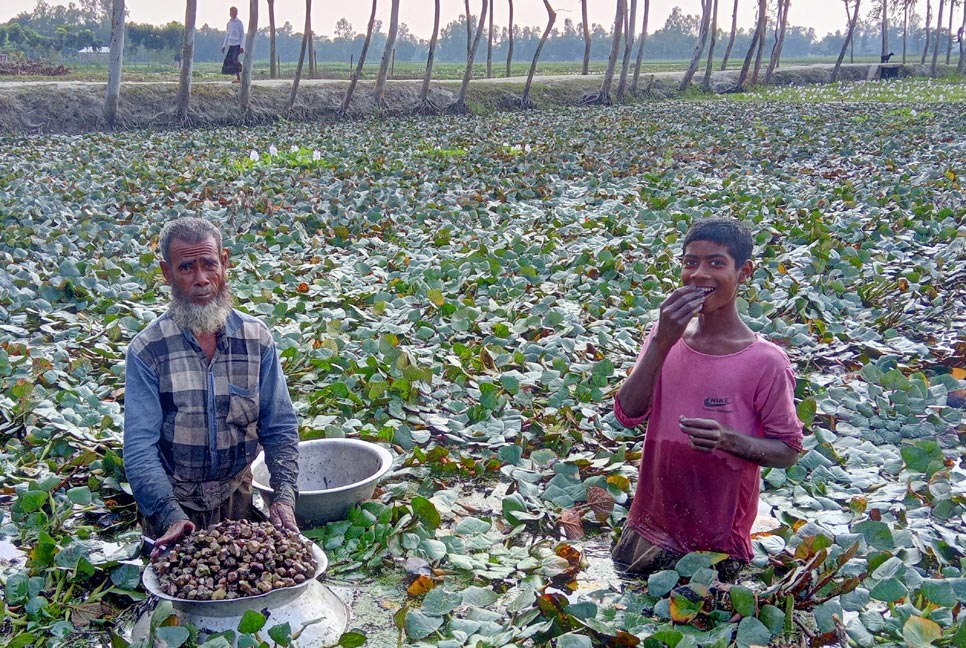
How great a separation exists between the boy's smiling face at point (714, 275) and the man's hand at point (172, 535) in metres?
1.56

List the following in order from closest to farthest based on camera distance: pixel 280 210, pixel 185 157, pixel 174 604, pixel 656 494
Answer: pixel 174 604 < pixel 656 494 < pixel 280 210 < pixel 185 157

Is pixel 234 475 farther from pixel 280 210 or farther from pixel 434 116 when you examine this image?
pixel 434 116

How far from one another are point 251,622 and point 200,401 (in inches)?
30.5

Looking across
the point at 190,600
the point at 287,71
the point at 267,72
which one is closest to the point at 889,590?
the point at 190,600

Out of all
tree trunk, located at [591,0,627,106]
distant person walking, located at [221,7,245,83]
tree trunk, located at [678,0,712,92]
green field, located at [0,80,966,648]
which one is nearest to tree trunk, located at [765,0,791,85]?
tree trunk, located at [678,0,712,92]

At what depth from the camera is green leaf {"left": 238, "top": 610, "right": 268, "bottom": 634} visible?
86.7 inches

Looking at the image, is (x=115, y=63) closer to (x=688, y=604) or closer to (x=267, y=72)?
(x=688, y=604)

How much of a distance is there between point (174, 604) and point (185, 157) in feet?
34.9

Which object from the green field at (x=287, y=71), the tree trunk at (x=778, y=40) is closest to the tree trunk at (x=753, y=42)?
the tree trunk at (x=778, y=40)

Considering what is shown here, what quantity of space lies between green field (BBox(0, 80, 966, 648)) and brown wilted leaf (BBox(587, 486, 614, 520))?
1 centimetres

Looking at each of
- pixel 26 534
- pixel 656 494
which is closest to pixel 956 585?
pixel 656 494

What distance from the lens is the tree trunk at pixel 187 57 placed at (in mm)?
15961

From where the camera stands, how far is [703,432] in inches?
92.9

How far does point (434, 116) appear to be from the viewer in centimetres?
2148
